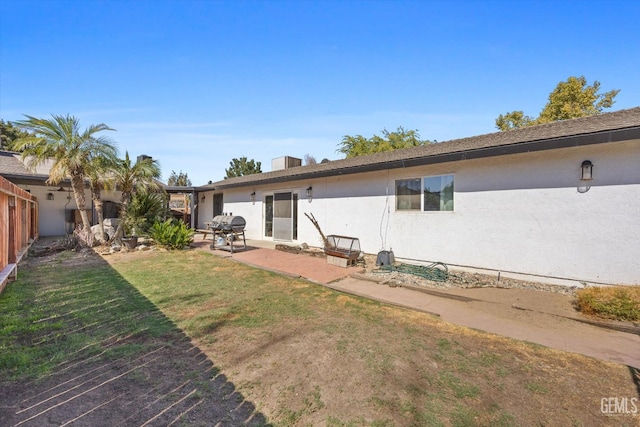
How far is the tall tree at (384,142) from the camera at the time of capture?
99.3 ft

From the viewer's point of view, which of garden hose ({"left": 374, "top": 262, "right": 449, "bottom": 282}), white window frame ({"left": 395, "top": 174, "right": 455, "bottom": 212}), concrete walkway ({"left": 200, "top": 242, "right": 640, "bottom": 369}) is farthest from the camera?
white window frame ({"left": 395, "top": 174, "right": 455, "bottom": 212})

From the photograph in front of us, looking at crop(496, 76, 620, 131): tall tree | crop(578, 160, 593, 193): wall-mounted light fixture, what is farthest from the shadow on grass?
crop(496, 76, 620, 131): tall tree

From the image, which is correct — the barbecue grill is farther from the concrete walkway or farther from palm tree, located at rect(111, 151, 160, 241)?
the concrete walkway

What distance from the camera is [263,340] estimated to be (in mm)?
3754

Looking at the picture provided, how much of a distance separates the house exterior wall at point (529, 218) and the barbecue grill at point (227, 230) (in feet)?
16.5

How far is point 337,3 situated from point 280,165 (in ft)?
31.5

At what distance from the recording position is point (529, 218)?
20.7 ft

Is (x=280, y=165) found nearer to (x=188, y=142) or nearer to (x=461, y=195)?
(x=188, y=142)

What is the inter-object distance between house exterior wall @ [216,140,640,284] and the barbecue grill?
5028mm

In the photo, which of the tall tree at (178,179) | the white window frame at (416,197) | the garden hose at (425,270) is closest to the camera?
the garden hose at (425,270)

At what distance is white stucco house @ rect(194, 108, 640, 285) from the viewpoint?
17.5 ft

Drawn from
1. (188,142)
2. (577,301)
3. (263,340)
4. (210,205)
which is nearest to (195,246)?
(210,205)

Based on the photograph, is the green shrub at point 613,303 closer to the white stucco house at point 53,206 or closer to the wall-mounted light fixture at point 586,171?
the wall-mounted light fixture at point 586,171

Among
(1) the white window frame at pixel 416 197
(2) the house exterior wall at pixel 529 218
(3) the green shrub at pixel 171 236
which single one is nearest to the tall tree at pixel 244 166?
(3) the green shrub at pixel 171 236
